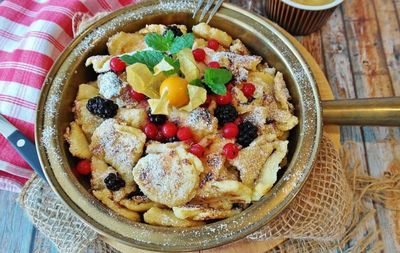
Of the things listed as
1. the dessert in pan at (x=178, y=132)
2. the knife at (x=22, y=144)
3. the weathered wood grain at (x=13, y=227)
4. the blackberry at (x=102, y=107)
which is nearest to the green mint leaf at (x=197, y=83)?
the dessert in pan at (x=178, y=132)

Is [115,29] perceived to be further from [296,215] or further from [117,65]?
[296,215]

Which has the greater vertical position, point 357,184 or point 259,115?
point 259,115

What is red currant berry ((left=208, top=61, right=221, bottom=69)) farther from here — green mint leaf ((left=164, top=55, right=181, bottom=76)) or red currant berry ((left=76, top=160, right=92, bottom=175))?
red currant berry ((left=76, top=160, right=92, bottom=175))

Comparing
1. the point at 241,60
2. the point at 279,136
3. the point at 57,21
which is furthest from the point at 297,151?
the point at 57,21

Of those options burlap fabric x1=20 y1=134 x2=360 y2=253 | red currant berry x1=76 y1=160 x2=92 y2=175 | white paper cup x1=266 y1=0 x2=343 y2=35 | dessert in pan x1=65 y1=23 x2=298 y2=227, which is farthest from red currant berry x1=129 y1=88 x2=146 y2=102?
white paper cup x1=266 y1=0 x2=343 y2=35

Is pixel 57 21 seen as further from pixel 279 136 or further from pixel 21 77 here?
pixel 279 136

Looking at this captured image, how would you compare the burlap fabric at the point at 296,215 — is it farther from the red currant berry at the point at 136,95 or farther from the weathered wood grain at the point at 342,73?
the red currant berry at the point at 136,95
